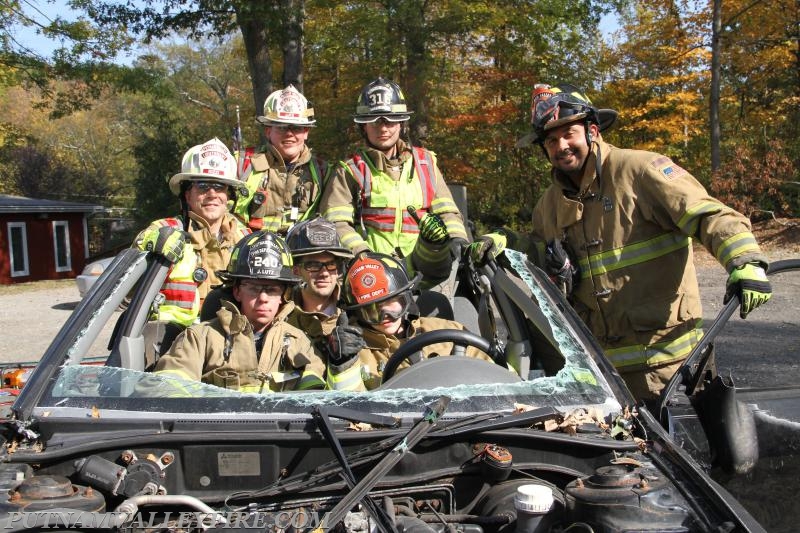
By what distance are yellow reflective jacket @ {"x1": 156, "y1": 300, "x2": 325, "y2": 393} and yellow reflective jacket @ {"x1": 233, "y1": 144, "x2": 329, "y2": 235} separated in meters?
1.87

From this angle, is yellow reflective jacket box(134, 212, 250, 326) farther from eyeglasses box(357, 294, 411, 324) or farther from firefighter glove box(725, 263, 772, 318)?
firefighter glove box(725, 263, 772, 318)

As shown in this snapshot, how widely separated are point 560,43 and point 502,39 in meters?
1.31

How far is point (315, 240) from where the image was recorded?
375cm

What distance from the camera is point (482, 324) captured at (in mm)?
3701

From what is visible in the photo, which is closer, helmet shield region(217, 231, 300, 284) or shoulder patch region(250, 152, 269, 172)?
helmet shield region(217, 231, 300, 284)

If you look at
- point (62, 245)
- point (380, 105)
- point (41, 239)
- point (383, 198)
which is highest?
point (380, 105)

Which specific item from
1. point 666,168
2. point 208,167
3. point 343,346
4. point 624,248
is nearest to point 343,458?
point 343,346

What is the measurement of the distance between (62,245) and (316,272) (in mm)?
24288

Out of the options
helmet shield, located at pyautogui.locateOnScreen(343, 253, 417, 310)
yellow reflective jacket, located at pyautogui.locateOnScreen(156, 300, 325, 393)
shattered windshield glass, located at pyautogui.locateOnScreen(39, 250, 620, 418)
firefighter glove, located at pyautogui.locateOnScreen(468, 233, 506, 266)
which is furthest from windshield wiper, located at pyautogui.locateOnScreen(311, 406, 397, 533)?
firefighter glove, located at pyautogui.locateOnScreen(468, 233, 506, 266)

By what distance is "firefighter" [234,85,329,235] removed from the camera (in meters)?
5.09

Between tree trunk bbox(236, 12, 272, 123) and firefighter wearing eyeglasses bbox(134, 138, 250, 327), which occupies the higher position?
tree trunk bbox(236, 12, 272, 123)

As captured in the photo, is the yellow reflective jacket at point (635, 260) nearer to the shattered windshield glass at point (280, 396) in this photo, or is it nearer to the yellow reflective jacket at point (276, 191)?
the shattered windshield glass at point (280, 396)

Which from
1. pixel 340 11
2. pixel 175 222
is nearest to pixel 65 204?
pixel 340 11

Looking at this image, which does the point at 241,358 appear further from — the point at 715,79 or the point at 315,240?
the point at 715,79
